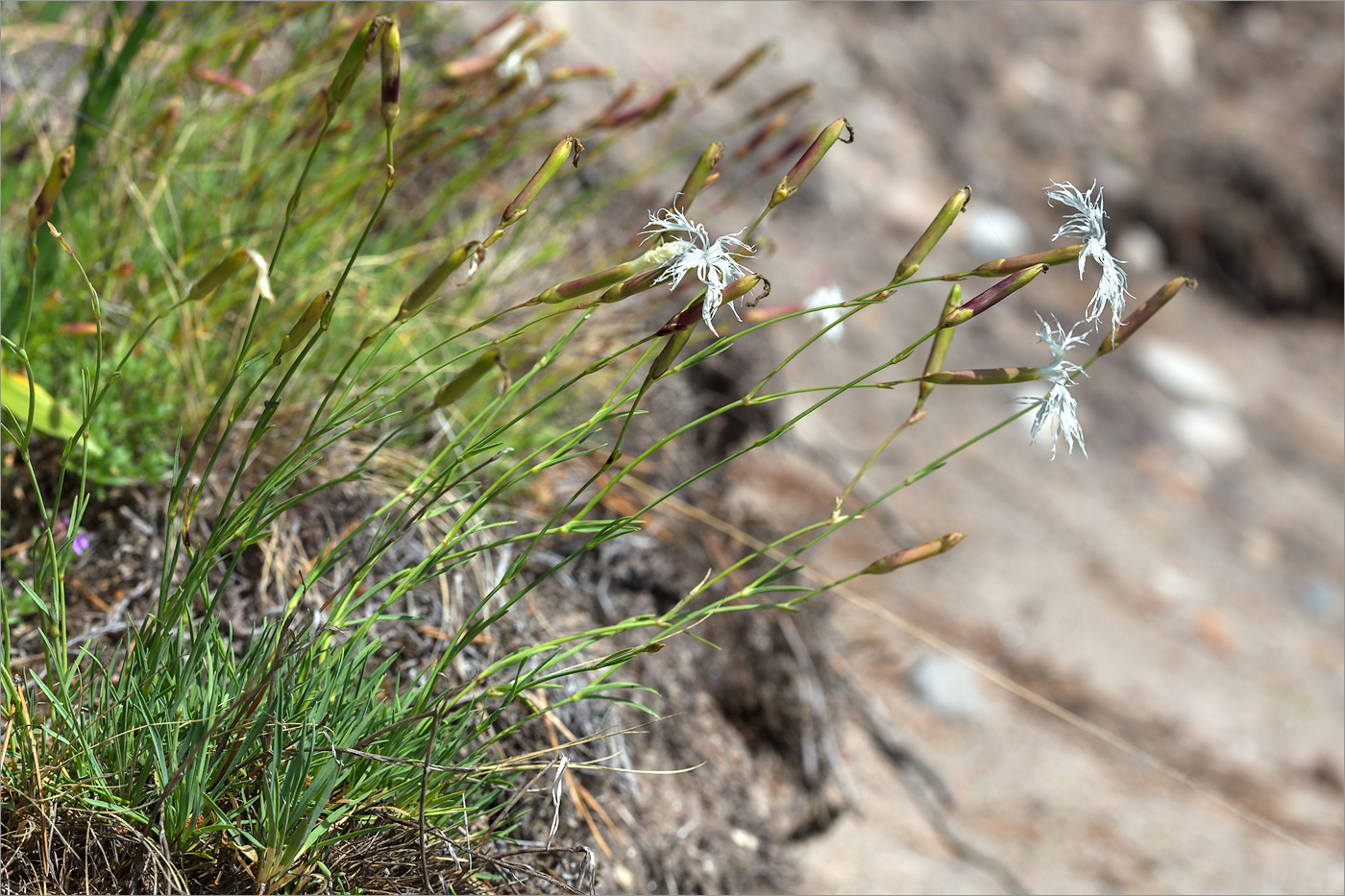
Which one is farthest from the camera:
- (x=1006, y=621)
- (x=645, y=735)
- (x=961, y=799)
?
(x=1006, y=621)

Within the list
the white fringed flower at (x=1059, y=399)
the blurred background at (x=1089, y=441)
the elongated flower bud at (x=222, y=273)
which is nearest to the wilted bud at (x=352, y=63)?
the elongated flower bud at (x=222, y=273)

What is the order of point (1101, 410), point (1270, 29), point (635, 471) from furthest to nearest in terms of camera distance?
point (1270, 29)
point (1101, 410)
point (635, 471)

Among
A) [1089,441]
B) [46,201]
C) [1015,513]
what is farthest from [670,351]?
[1089,441]

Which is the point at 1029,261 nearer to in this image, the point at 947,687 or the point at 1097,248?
the point at 1097,248

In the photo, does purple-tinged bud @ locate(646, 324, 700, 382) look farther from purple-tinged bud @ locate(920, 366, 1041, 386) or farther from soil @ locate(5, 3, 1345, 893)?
soil @ locate(5, 3, 1345, 893)

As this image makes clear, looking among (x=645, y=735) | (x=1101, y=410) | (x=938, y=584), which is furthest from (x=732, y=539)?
(x=1101, y=410)

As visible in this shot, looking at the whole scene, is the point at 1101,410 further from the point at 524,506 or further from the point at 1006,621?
the point at 524,506

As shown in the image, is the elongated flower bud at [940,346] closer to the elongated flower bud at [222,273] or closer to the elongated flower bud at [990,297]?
the elongated flower bud at [990,297]
